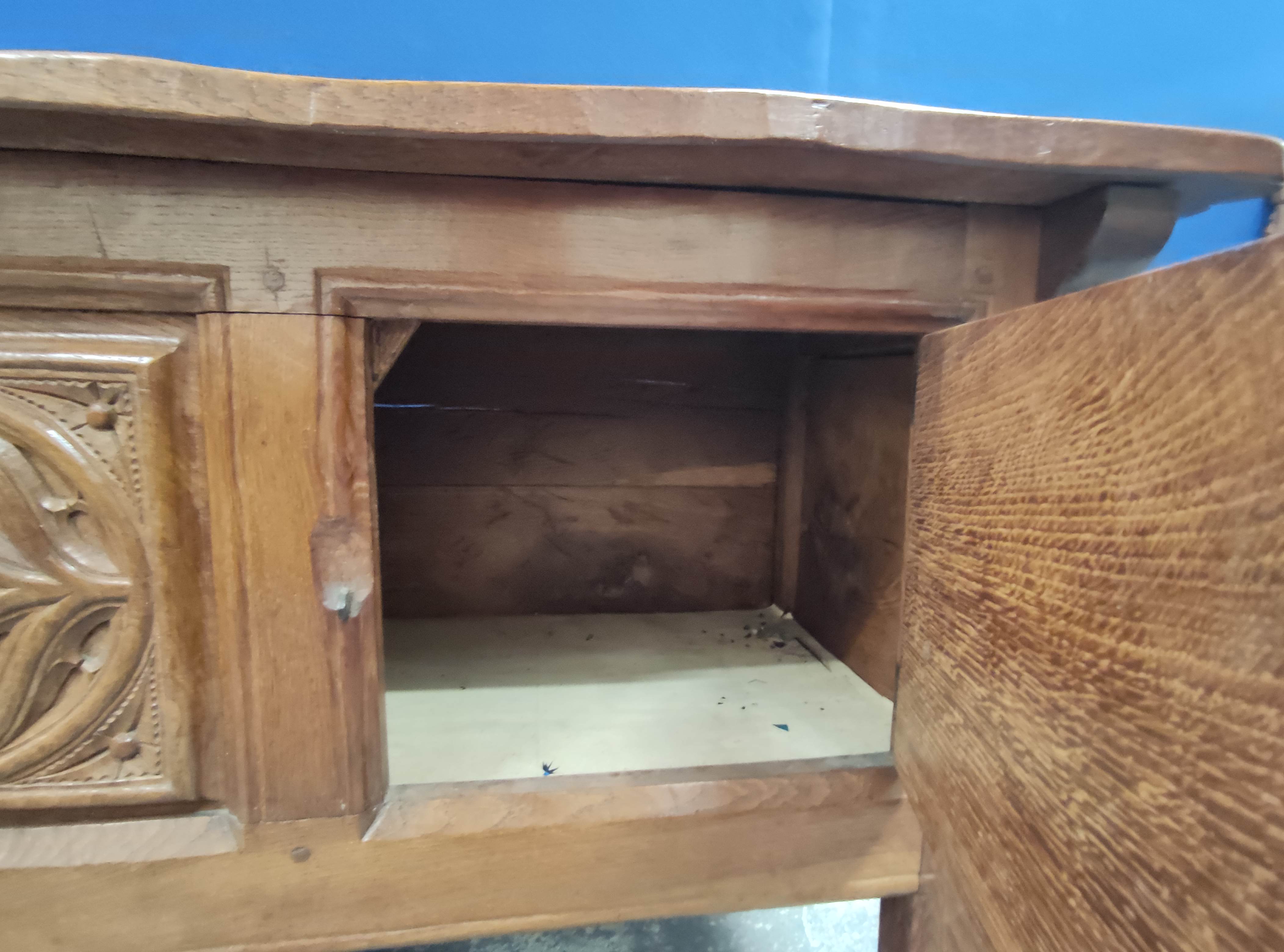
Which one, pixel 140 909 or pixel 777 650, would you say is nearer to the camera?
pixel 140 909

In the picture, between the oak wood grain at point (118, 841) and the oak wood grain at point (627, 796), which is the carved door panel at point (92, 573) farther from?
Result: the oak wood grain at point (627, 796)

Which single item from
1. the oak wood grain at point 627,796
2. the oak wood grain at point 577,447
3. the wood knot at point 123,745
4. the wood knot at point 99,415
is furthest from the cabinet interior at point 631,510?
the wood knot at point 99,415

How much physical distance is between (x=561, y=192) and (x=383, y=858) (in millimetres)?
528

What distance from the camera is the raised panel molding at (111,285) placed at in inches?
17.6

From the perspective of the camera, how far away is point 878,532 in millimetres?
797

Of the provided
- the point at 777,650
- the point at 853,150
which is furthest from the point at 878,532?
the point at 853,150

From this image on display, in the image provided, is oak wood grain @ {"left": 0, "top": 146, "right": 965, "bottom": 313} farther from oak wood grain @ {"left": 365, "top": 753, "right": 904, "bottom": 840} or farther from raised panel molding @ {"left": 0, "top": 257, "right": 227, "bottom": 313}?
oak wood grain @ {"left": 365, "top": 753, "right": 904, "bottom": 840}

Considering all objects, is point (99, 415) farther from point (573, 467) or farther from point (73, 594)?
point (573, 467)

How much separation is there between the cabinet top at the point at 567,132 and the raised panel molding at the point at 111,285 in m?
0.07

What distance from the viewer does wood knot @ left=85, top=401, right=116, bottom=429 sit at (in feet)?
1.51

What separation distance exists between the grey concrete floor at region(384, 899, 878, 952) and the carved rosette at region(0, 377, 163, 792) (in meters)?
0.62

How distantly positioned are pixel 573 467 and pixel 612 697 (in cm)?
37

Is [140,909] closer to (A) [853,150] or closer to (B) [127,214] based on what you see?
(B) [127,214]

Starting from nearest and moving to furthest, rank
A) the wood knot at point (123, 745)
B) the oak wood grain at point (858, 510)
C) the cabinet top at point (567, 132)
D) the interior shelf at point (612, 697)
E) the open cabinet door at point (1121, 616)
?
the open cabinet door at point (1121, 616), the cabinet top at point (567, 132), the wood knot at point (123, 745), the interior shelf at point (612, 697), the oak wood grain at point (858, 510)
